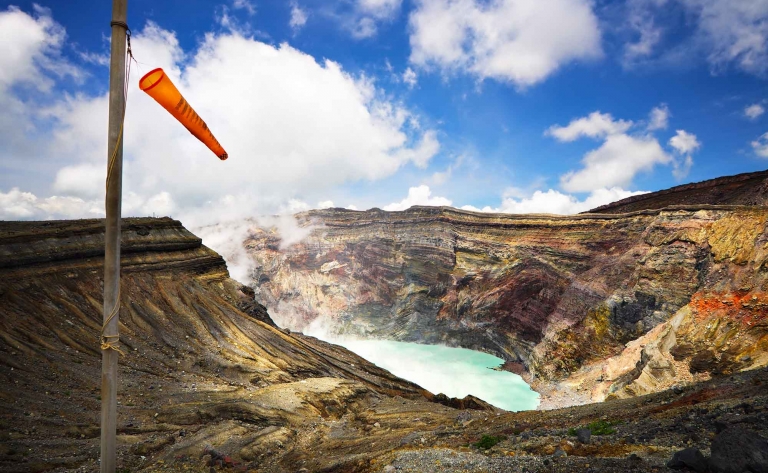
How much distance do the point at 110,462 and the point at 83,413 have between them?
1068cm

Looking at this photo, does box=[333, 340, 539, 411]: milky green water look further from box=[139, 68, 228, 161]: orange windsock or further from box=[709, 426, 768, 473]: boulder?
box=[139, 68, 228, 161]: orange windsock

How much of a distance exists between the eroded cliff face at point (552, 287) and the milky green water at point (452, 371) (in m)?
1.86

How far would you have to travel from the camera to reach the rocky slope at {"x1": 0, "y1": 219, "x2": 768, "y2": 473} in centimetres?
855

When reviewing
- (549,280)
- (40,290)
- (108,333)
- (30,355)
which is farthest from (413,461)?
(549,280)

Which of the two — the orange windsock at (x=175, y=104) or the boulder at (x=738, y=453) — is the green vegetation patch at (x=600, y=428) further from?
the orange windsock at (x=175, y=104)

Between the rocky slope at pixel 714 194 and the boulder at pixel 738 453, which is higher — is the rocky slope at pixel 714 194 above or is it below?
above

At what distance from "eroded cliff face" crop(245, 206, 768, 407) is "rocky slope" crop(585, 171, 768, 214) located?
11057 millimetres

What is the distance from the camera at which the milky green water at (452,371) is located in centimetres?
3281

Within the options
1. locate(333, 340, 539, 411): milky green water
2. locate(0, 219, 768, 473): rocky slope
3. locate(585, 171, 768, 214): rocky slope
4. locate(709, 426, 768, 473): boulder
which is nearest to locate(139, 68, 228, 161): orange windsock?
locate(0, 219, 768, 473): rocky slope

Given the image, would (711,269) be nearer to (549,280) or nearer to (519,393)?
(549,280)

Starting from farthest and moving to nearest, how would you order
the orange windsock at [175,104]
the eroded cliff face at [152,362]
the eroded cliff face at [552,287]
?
the eroded cliff face at [552,287]
the eroded cliff face at [152,362]
the orange windsock at [175,104]

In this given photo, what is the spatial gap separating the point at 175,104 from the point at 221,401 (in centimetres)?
1441

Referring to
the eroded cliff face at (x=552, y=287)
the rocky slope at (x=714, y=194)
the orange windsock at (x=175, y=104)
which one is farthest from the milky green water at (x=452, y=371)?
the orange windsock at (x=175, y=104)

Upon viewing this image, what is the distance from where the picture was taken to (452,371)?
39438 millimetres
